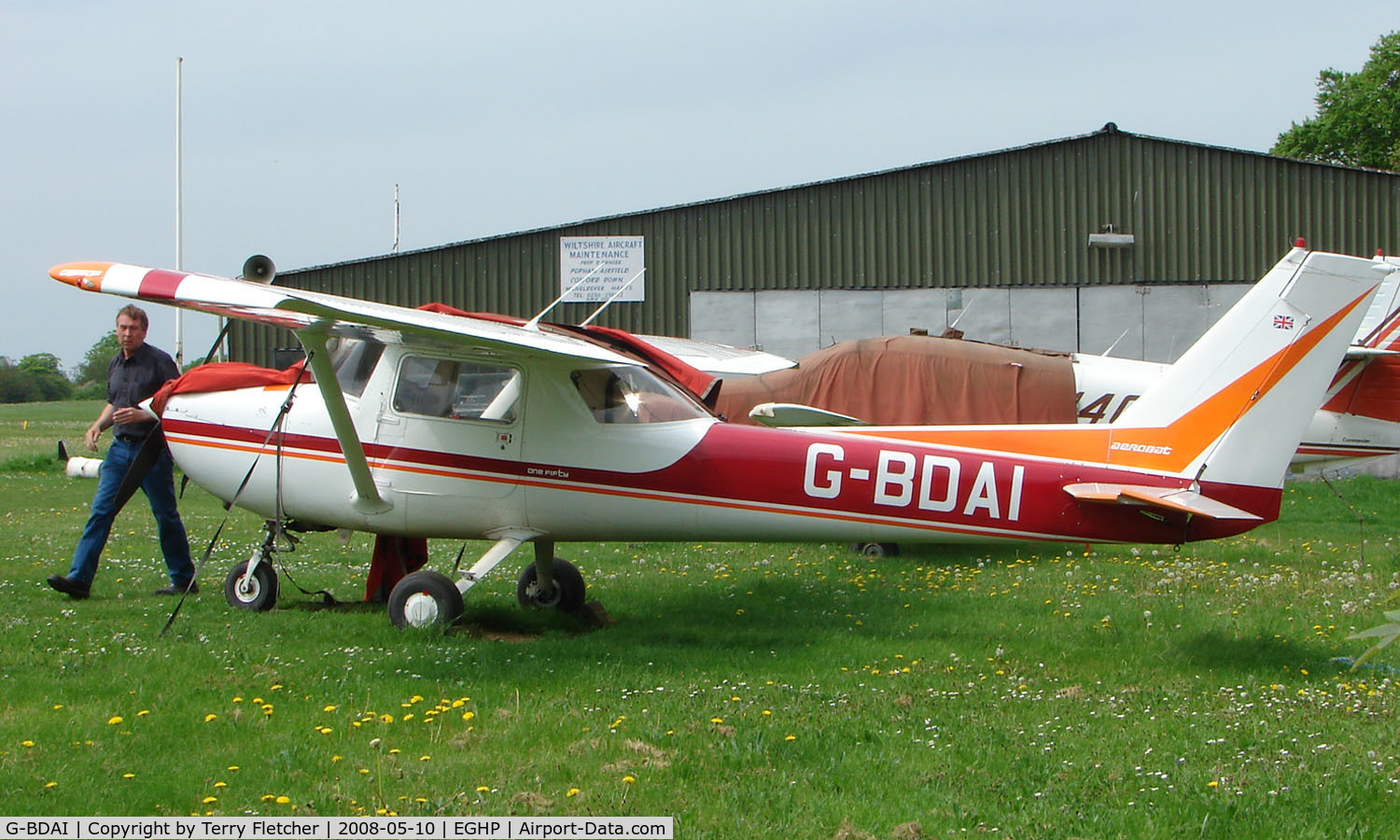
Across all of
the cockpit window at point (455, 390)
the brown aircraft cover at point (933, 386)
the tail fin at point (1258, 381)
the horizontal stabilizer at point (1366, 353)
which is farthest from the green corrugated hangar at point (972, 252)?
the tail fin at point (1258, 381)

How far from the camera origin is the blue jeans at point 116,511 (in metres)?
8.59

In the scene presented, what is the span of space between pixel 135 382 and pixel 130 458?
583 millimetres

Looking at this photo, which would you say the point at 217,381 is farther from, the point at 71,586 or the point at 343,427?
the point at 71,586

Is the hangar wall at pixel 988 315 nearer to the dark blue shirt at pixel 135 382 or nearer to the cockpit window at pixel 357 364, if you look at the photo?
the dark blue shirt at pixel 135 382

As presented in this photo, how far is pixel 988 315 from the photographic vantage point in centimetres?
1950

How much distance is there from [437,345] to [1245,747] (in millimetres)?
5291

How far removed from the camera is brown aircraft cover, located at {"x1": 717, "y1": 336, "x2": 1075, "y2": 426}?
12570 millimetres

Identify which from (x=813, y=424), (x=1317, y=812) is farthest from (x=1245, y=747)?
(x=813, y=424)

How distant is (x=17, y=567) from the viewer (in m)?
9.94

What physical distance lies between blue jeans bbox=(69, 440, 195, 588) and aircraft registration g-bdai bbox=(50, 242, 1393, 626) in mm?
708

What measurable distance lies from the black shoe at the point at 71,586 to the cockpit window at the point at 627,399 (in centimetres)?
406

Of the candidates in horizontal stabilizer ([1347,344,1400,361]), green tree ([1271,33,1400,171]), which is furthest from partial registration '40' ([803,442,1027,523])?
green tree ([1271,33,1400,171])

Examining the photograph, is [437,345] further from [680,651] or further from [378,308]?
[680,651]

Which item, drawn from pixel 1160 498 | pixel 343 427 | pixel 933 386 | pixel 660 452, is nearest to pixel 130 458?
pixel 343 427
